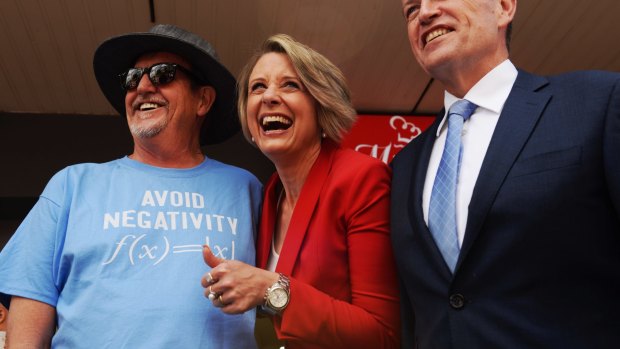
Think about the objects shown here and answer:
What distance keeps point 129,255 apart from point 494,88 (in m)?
1.04

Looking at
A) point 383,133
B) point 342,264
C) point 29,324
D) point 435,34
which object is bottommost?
point 383,133

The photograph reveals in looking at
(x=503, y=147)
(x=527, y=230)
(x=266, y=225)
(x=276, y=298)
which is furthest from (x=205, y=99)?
(x=527, y=230)

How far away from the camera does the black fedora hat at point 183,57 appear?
1.91 meters

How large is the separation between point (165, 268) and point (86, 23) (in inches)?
76.6

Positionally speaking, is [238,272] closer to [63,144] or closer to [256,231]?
[256,231]

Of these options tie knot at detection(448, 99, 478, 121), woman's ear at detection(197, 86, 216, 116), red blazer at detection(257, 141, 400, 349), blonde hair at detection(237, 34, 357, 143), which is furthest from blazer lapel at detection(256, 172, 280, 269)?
tie knot at detection(448, 99, 478, 121)

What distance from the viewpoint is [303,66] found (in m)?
1.75

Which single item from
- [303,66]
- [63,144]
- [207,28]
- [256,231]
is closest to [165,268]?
[256,231]

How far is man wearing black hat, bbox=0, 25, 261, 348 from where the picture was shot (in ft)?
4.87

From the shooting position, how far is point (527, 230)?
3.84ft

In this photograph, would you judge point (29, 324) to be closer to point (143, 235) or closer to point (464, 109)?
point (143, 235)

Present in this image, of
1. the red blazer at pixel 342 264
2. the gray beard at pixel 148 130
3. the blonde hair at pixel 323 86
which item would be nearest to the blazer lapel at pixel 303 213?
A: the red blazer at pixel 342 264

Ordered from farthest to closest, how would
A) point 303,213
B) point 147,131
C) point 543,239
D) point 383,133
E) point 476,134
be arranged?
point 383,133 < point 147,131 < point 303,213 < point 476,134 < point 543,239

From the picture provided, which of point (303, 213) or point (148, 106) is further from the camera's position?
point (148, 106)
